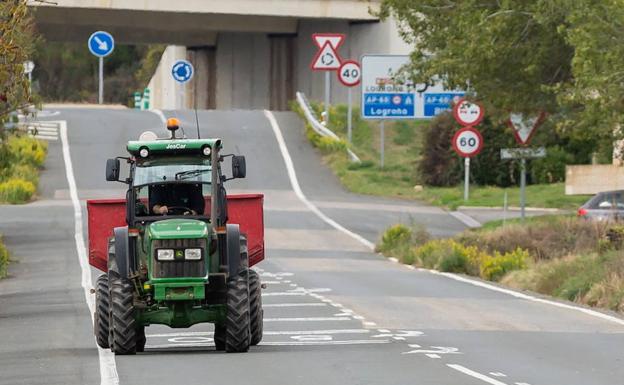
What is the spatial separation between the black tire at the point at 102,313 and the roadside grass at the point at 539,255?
7.83 m

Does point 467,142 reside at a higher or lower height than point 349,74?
lower

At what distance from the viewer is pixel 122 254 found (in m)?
16.8

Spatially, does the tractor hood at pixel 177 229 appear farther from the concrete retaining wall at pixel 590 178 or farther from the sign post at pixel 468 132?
the concrete retaining wall at pixel 590 178

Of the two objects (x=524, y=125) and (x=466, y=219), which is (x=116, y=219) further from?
(x=466, y=219)

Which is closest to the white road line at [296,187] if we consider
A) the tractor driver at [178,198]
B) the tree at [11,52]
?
the tree at [11,52]

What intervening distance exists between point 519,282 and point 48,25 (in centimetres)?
3666

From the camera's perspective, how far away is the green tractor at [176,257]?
54.2 feet

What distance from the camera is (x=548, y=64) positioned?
1308 inches

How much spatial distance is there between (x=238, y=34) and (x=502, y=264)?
129 feet

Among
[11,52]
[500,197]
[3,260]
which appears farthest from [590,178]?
[11,52]

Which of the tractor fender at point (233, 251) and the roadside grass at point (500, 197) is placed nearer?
the tractor fender at point (233, 251)

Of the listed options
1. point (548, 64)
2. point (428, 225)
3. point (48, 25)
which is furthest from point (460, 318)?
point (48, 25)

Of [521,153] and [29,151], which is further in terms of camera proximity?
[29,151]

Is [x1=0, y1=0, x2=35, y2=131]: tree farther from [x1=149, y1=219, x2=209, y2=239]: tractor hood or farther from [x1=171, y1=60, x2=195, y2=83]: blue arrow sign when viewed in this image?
[x1=171, y1=60, x2=195, y2=83]: blue arrow sign
